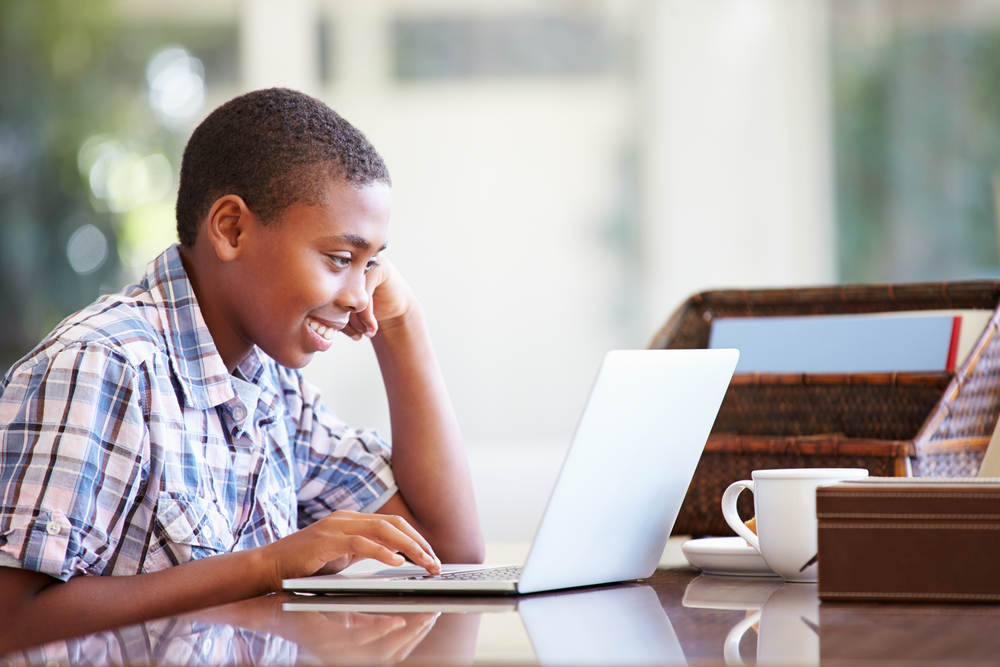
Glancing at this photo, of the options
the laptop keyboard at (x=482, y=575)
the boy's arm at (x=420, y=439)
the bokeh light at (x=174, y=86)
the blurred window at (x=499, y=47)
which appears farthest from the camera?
the bokeh light at (x=174, y=86)

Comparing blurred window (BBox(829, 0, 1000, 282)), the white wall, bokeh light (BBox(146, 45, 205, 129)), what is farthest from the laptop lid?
bokeh light (BBox(146, 45, 205, 129))

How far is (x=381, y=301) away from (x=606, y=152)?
1.58m

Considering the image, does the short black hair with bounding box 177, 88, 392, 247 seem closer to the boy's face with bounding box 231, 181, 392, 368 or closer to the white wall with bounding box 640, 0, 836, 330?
the boy's face with bounding box 231, 181, 392, 368

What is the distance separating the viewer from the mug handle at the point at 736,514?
87cm

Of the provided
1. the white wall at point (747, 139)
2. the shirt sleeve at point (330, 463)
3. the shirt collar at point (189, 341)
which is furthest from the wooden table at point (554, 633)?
the white wall at point (747, 139)

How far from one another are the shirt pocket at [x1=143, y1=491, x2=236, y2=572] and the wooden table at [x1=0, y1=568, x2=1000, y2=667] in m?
0.20

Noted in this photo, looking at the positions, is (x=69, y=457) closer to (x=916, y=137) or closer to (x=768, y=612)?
(x=768, y=612)

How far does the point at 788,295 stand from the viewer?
154 centimetres

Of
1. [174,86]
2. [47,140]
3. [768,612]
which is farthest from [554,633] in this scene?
[47,140]

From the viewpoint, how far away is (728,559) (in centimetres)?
89

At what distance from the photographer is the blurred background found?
2680mm

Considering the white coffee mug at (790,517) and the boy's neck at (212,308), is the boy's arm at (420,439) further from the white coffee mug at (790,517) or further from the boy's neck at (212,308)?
the white coffee mug at (790,517)

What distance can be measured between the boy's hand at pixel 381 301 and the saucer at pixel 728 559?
1.49 ft

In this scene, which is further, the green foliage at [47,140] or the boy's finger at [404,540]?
the green foliage at [47,140]
